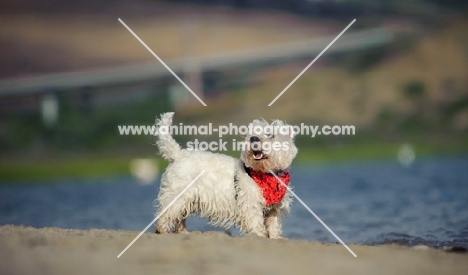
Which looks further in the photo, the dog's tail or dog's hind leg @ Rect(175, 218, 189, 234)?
dog's hind leg @ Rect(175, 218, 189, 234)

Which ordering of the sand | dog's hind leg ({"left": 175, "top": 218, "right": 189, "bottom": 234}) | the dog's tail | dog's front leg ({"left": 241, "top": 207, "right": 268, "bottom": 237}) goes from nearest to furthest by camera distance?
the sand → dog's front leg ({"left": 241, "top": 207, "right": 268, "bottom": 237}) → the dog's tail → dog's hind leg ({"left": 175, "top": 218, "right": 189, "bottom": 234})

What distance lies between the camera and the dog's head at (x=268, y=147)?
8.59 meters

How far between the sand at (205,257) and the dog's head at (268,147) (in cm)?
79

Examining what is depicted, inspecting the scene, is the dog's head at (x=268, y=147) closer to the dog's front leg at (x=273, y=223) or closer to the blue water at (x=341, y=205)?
the dog's front leg at (x=273, y=223)

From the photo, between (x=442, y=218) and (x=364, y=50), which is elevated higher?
(x=364, y=50)

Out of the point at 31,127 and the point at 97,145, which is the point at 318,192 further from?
the point at 31,127

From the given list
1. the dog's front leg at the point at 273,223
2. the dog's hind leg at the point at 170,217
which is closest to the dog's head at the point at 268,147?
the dog's front leg at the point at 273,223

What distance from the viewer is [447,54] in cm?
4256

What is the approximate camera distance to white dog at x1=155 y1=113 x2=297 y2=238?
28.6ft

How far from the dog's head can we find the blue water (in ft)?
5.95

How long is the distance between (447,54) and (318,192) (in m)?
26.9

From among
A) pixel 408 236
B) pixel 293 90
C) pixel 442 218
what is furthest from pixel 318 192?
pixel 293 90

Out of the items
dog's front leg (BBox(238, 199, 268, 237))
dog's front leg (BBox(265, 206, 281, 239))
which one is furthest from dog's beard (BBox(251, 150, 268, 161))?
dog's front leg (BBox(265, 206, 281, 239))

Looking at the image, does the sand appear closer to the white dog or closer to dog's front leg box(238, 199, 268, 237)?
dog's front leg box(238, 199, 268, 237)
